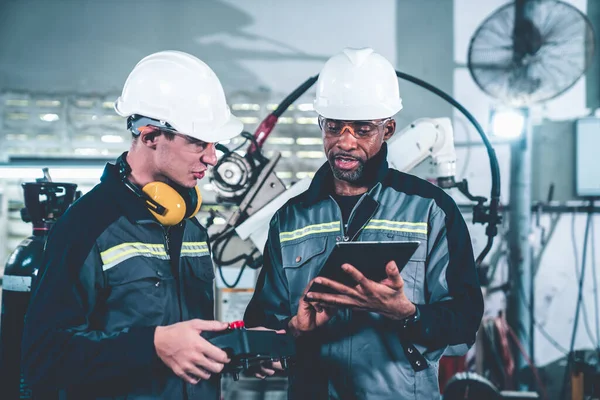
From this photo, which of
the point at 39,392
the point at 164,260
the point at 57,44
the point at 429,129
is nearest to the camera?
the point at 164,260

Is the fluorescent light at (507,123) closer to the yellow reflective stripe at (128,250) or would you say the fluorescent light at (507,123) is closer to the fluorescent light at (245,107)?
the fluorescent light at (245,107)

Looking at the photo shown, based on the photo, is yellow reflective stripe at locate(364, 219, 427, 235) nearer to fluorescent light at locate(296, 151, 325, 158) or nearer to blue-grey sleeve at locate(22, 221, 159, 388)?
blue-grey sleeve at locate(22, 221, 159, 388)

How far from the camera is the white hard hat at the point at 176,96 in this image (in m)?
1.40

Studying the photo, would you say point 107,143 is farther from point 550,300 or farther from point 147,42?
point 550,300

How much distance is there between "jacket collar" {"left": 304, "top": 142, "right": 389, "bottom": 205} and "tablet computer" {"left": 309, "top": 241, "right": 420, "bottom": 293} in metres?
0.46

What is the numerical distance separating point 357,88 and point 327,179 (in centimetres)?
33

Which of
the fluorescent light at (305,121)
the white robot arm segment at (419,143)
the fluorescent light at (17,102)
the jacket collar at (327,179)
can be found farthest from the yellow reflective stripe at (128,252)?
the fluorescent light at (17,102)

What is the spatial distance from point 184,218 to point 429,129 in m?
1.48

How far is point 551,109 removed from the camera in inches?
155

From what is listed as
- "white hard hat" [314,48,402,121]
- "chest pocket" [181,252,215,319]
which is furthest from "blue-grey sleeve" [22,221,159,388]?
"white hard hat" [314,48,402,121]

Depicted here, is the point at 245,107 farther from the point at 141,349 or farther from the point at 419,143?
the point at 141,349

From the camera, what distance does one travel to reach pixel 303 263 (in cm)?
170

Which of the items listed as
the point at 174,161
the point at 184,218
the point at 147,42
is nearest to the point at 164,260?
the point at 184,218

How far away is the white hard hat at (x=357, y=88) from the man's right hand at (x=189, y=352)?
0.91m
